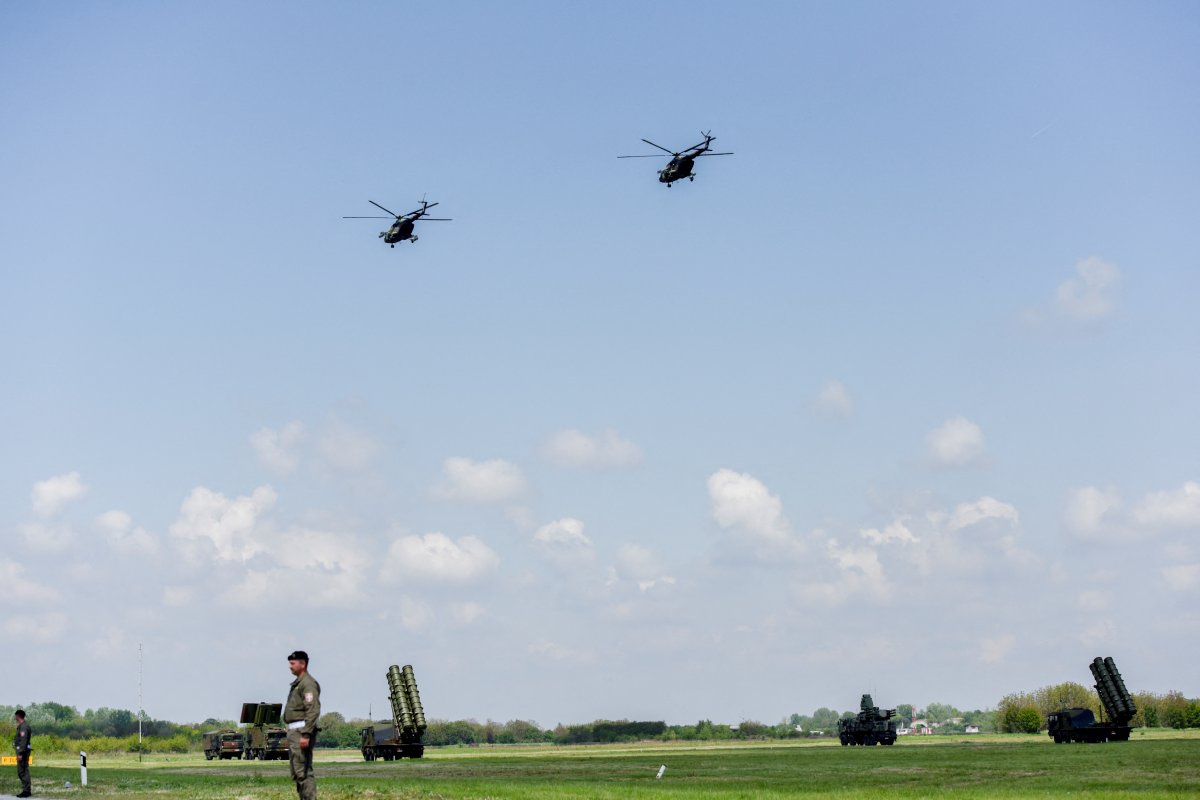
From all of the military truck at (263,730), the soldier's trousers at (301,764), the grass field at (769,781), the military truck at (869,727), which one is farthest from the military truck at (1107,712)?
the soldier's trousers at (301,764)

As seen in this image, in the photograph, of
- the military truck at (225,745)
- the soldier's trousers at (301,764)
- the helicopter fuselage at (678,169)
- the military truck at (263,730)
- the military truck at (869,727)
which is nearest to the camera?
the soldier's trousers at (301,764)

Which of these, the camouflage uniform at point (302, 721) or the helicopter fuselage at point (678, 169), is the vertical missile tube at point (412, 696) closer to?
the helicopter fuselage at point (678, 169)

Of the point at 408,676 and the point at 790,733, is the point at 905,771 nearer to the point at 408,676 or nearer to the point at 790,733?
the point at 408,676

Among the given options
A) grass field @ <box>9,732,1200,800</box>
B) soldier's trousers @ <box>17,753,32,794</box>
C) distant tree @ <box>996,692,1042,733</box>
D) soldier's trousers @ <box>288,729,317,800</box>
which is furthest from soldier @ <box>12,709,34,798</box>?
distant tree @ <box>996,692,1042,733</box>

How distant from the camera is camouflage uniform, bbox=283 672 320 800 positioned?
787 inches

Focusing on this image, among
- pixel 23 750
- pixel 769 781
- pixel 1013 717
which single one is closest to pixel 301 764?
pixel 23 750

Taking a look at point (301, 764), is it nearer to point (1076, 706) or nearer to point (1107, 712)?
point (1107, 712)

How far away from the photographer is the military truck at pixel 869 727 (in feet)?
294

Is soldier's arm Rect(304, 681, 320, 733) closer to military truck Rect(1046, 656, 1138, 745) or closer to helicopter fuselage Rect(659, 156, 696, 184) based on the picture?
helicopter fuselage Rect(659, 156, 696, 184)

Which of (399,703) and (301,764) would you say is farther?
(399,703)

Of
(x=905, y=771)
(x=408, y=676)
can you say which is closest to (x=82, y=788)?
(x=905, y=771)

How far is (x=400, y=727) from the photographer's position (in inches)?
2566

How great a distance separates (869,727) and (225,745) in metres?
45.9

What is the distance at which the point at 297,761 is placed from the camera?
20000mm
